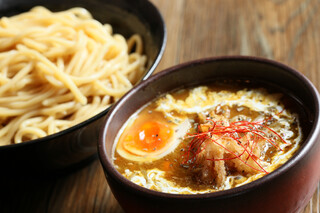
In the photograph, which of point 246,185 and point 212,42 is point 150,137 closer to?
point 246,185

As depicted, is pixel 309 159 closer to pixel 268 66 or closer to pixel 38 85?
pixel 268 66

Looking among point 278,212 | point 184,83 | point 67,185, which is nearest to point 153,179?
point 278,212

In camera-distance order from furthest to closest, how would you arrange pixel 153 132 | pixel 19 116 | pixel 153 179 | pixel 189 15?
pixel 189 15 → pixel 19 116 → pixel 153 132 → pixel 153 179

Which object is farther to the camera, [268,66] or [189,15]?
[189,15]

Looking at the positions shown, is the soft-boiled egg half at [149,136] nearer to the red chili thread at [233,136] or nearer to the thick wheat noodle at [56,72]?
the red chili thread at [233,136]

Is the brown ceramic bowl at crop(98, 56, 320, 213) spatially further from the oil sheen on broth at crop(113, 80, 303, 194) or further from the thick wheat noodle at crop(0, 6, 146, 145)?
the thick wheat noodle at crop(0, 6, 146, 145)

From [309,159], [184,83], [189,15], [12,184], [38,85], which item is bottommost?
[12,184]

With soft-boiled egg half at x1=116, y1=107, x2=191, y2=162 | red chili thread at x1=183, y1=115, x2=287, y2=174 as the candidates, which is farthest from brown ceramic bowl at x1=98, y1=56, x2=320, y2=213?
red chili thread at x1=183, y1=115, x2=287, y2=174
